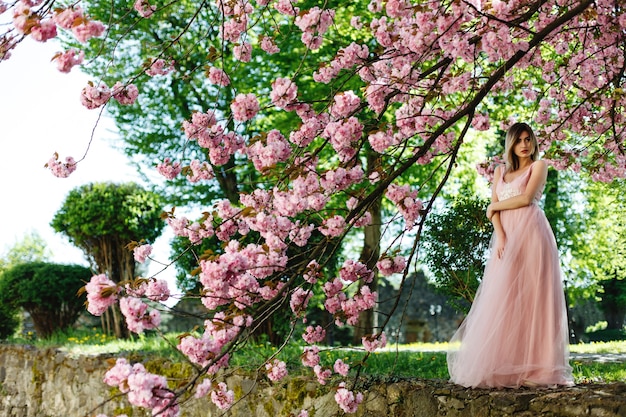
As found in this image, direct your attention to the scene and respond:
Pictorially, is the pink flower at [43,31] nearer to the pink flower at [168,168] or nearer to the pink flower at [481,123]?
the pink flower at [168,168]

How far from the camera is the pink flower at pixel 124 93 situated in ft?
12.3

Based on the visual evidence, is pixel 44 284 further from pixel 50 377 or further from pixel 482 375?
pixel 482 375

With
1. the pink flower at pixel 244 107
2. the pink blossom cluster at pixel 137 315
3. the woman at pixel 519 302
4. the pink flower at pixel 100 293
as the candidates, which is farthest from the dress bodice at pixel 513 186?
the pink flower at pixel 100 293

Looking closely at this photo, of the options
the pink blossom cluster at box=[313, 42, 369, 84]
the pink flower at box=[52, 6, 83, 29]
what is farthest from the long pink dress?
the pink flower at box=[52, 6, 83, 29]

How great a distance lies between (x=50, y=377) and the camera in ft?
29.2

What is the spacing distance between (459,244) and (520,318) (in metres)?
2.75

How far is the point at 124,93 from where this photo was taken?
3.82 metres

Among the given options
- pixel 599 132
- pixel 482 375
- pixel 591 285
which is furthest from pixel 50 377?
pixel 591 285

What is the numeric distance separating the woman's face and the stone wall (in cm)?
155

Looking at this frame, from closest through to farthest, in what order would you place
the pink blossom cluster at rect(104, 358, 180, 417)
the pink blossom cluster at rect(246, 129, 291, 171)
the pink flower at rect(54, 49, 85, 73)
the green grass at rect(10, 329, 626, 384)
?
1. the pink blossom cluster at rect(104, 358, 180, 417)
2. the pink flower at rect(54, 49, 85, 73)
3. the pink blossom cluster at rect(246, 129, 291, 171)
4. the green grass at rect(10, 329, 626, 384)

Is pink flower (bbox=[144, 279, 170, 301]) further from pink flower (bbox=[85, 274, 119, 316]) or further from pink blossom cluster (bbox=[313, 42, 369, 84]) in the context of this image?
pink blossom cluster (bbox=[313, 42, 369, 84])

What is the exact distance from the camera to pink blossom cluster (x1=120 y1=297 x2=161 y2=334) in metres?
2.95

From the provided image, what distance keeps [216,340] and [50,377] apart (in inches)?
259

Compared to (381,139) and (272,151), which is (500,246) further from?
(272,151)
